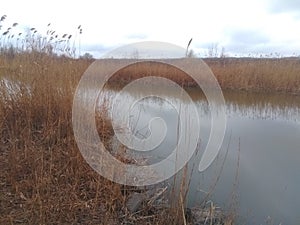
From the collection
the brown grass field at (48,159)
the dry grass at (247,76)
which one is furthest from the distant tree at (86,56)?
the dry grass at (247,76)

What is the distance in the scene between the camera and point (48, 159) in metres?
2.86

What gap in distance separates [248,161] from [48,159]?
85.9 inches

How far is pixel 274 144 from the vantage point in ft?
14.7

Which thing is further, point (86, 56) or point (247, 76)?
point (247, 76)

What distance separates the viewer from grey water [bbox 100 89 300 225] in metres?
2.72

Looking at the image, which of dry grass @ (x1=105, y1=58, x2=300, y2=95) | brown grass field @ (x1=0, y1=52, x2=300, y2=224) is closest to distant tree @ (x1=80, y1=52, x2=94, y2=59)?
brown grass field @ (x1=0, y1=52, x2=300, y2=224)

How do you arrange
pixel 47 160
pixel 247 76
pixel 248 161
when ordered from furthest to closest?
pixel 247 76 < pixel 248 161 < pixel 47 160

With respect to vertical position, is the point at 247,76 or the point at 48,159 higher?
the point at 247,76

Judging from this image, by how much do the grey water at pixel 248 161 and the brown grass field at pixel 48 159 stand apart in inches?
27.0

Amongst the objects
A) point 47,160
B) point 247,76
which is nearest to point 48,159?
point 47,160

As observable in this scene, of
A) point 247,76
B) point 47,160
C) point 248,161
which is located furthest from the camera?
point 247,76

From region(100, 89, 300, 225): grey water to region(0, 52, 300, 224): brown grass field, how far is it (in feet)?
2.25

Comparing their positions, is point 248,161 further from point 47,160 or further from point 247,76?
point 247,76

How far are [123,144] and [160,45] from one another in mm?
1271
